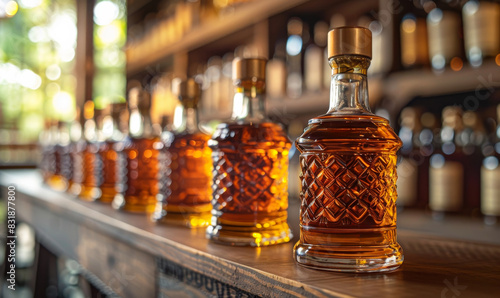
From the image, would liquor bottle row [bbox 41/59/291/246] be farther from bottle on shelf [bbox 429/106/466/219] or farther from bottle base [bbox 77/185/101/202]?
bottle on shelf [bbox 429/106/466/219]

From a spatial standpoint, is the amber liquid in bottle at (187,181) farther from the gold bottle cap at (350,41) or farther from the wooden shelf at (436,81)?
the wooden shelf at (436,81)

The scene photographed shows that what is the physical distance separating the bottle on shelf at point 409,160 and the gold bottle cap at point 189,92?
99 centimetres

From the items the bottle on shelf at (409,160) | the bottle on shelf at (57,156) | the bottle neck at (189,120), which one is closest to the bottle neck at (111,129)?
the bottle neck at (189,120)

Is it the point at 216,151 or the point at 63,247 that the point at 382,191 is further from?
the point at 63,247

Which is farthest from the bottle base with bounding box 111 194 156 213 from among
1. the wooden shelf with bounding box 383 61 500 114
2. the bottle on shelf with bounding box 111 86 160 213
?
the wooden shelf with bounding box 383 61 500 114

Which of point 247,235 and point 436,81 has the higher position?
point 436,81

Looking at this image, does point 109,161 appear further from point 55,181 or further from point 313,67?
point 313,67

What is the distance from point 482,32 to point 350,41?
3.75 ft

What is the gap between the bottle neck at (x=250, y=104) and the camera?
0.65 m

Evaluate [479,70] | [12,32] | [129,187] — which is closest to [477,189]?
[479,70]

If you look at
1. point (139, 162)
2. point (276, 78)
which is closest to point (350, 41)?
point (139, 162)

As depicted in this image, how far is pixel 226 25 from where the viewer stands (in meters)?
2.19

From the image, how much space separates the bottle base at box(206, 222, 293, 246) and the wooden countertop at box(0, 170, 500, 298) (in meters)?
0.01

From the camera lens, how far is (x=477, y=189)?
1.57 meters
